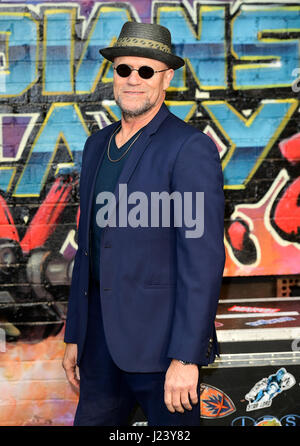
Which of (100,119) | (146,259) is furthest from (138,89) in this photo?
(100,119)

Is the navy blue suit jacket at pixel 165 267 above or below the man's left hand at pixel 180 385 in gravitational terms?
above

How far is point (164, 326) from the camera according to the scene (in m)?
2.15

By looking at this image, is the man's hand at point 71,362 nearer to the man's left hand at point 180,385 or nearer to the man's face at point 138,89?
the man's left hand at point 180,385

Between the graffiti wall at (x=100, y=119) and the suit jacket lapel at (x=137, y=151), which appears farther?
the graffiti wall at (x=100, y=119)

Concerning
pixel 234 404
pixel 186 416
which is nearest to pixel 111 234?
pixel 186 416

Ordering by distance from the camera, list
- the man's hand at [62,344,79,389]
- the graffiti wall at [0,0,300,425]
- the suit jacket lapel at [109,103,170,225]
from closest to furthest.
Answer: the suit jacket lapel at [109,103,170,225], the man's hand at [62,344,79,389], the graffiti wall at [0,0,300,425]

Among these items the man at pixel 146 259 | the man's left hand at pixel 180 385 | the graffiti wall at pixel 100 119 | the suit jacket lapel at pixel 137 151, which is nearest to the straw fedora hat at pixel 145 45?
the man at pixel 146 259

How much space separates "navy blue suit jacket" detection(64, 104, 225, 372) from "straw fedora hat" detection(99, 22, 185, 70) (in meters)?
0.27

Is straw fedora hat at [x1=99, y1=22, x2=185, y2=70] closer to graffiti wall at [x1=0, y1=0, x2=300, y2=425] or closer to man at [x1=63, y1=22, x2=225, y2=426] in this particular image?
man at [x1=63, y1=22, x2=225, y2=426]

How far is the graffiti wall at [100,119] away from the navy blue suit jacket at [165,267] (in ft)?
6.45

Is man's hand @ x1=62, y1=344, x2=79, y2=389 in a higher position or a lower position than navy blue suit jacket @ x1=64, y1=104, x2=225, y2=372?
A: lower

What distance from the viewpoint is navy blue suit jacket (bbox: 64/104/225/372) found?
79.9 inches

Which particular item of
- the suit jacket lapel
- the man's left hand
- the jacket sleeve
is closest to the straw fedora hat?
the suit jacket lapel

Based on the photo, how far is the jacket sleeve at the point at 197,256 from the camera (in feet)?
6.63
